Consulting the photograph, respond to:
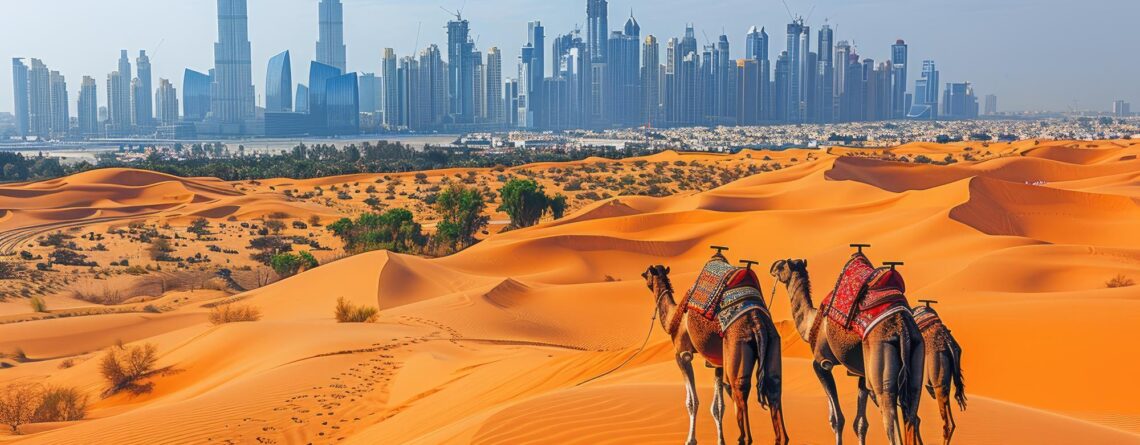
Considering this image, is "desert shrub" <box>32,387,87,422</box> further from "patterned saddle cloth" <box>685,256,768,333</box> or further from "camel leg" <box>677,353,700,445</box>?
"patterned saddle cloth" <box>685,256,768,333</box>

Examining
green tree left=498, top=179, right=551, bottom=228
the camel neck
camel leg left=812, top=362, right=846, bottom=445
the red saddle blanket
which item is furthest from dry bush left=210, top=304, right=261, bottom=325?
green tree left=498, top=179, right=551, bottom=228

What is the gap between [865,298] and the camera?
7141mm

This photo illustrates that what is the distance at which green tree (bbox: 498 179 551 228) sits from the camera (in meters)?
42.2

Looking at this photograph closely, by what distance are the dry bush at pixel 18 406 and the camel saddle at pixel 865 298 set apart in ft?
33.8

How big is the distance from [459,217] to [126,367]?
2331 cm

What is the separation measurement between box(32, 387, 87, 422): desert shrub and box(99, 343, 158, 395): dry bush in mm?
1516

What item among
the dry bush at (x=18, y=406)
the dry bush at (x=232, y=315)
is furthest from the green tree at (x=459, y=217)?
the dry bush at (x=18, y=406)

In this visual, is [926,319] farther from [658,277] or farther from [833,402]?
[658,277]

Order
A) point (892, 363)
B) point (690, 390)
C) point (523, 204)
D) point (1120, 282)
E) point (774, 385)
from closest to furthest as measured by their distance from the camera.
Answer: point (892, 363)
point (774, 385)
point (690, 390)
point (1120, 282)
point (523, 204)

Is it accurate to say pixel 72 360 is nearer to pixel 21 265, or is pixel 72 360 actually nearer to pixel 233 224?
pixel 21 265

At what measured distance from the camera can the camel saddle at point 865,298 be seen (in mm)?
7035

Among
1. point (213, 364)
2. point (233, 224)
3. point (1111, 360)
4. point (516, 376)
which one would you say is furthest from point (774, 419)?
point (233, 224)

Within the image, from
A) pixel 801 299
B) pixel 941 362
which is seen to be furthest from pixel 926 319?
pixel 801 299

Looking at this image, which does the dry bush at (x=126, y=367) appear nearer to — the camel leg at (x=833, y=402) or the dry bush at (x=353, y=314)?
the dry bush at (x=353, y=314)
